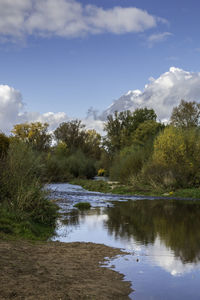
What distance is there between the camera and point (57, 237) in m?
12.7

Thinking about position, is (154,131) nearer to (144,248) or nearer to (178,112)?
(178,112)

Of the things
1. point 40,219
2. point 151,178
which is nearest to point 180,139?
point 151,178

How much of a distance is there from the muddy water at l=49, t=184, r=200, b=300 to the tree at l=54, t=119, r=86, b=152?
58.1m

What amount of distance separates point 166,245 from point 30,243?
13.0 feet

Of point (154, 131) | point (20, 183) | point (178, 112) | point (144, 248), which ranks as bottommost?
point (144, 248)

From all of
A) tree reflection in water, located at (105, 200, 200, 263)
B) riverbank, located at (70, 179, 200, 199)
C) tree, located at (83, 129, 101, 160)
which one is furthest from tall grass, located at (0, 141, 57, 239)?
tree, located at (83, 129, 101, 160)

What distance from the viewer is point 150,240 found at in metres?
12.3

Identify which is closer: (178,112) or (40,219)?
(40,219)

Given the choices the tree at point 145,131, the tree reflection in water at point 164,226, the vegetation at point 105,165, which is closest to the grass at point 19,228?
the vegetation at point 105,165

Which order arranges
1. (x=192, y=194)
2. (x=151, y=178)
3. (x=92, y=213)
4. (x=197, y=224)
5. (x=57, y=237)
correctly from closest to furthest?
(x=57, y=237) → (x=197, y=224) → (x=92, y=213) → (x=192, y=194) → (x=151, y=178)

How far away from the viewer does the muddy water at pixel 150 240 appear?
25.4 ft

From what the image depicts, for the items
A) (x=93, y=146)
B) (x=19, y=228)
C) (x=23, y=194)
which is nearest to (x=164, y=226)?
(x=23, y=194)

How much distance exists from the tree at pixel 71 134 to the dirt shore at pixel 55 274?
226ft

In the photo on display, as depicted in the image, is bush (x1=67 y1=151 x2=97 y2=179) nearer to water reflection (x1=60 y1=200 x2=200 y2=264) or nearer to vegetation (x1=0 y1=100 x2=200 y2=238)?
vegetation (x1=0 y1=100 x2=200 y2=238)
